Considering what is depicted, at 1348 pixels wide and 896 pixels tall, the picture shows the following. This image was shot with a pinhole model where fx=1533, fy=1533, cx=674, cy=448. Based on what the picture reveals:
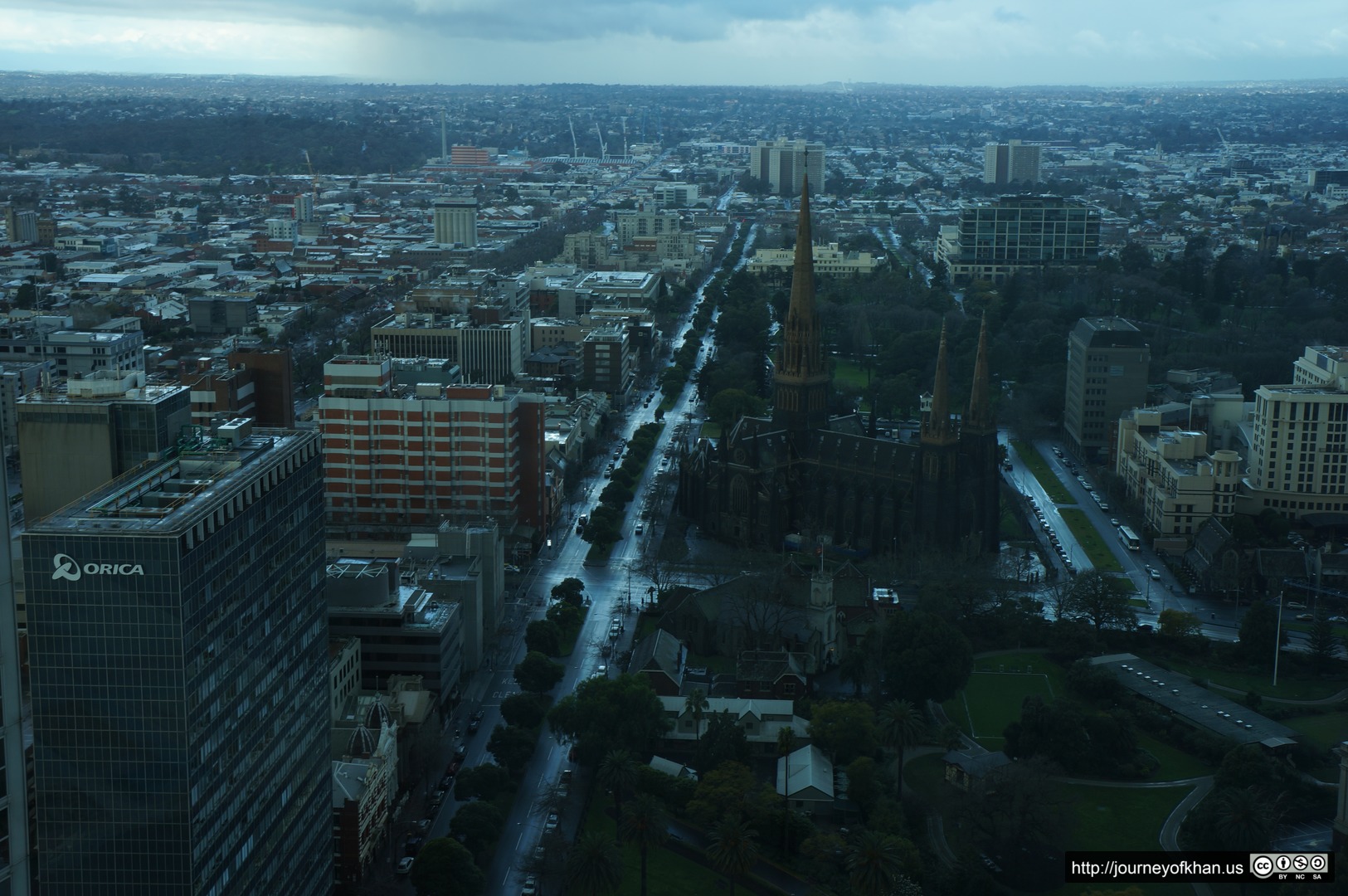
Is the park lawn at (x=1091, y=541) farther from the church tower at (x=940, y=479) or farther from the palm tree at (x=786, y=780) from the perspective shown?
the palm tree at (x=786, y=780)

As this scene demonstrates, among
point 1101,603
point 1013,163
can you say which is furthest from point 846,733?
point 1013,163

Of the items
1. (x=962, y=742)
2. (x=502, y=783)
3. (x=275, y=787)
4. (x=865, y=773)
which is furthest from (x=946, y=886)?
(x=275, y=787)

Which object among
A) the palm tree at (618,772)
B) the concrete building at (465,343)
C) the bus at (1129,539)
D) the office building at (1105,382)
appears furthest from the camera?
the concrete building at (465,343)

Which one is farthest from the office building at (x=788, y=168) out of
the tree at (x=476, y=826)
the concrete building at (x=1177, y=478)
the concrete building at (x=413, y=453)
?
the tree at (x=476, y=826)

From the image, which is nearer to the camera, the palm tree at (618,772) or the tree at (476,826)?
the tree at (476,826)

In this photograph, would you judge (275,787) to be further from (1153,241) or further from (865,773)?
(1153,241)

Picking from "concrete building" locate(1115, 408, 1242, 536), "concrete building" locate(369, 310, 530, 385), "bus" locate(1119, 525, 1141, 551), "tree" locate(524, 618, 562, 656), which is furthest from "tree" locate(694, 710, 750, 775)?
"concrete building" locate(369, 310, 530, 385)
